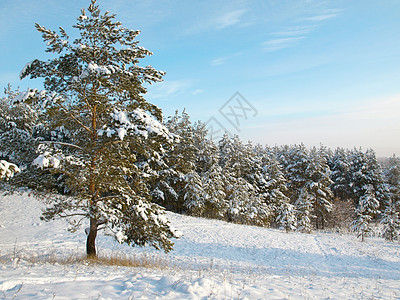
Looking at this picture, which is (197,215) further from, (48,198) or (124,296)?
(124,296)

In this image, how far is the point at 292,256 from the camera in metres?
16.2

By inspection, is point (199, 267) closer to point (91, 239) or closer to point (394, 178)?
point (91, 239)

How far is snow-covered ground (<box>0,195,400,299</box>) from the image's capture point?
489 centimetres

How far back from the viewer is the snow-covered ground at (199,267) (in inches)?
193

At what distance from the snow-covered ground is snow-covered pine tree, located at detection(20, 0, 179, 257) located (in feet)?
4.96

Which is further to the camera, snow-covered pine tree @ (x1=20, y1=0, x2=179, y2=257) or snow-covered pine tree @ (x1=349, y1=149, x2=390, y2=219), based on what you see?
snow-covered pine tree @ (x1=349, y1=149, x2=390, y2=219)

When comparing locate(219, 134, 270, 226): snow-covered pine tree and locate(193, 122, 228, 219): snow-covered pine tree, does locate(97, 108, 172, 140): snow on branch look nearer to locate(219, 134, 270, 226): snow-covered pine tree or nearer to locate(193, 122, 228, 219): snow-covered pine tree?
locate(193, 122, 228, 219): snow-covered pine tree

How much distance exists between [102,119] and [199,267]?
6578 millimetres

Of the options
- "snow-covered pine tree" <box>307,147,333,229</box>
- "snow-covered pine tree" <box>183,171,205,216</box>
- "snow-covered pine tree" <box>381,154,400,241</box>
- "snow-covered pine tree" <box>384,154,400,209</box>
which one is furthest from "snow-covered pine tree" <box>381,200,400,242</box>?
"snow-covered pine tree" <box>384,154,400,209</box>

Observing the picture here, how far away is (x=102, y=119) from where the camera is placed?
30.4ft

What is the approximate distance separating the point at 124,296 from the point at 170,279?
1216mm

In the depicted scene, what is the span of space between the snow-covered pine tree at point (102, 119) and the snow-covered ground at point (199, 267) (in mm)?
1511

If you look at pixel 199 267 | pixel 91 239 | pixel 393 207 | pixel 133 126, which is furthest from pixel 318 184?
pixel 133 126

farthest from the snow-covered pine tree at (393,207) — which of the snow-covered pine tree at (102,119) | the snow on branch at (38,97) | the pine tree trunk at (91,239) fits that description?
the snow on branch at (38,97)
